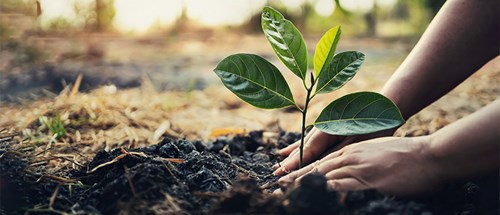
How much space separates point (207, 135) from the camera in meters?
2.54

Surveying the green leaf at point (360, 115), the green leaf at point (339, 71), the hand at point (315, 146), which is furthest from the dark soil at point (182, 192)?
the green leaf at point (339, 71)

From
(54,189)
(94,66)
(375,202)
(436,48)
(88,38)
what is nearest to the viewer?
(375,202)

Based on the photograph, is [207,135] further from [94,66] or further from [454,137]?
[94,66]

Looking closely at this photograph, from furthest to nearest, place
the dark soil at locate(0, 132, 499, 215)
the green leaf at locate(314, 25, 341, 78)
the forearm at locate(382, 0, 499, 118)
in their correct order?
the forearm at locate(382, 0, 499, 118) < the green leaf at locate(314, 25, 341, 78) < the dark soil at locate(0, 132, 499, 215)

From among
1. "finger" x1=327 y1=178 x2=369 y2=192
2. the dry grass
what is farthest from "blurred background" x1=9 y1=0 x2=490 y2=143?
"finger" x1=327 y1=178 x2=369 y2=192

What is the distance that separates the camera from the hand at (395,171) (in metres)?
1.16

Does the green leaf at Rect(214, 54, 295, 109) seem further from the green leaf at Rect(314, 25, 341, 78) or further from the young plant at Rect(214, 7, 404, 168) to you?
the green leaf at Rect(314, 25, 341, 78)

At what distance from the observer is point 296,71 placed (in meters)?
1.39

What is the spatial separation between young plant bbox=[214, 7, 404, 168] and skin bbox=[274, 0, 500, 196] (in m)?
0.09

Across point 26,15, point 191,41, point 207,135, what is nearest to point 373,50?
point 191,41

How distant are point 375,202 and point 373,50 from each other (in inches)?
265

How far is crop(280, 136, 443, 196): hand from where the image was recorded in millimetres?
1157

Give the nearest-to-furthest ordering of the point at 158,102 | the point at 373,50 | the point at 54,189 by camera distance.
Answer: the point at 54,189, the point at 158,102, the point at 373,50

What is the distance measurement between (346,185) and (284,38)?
0.45m
